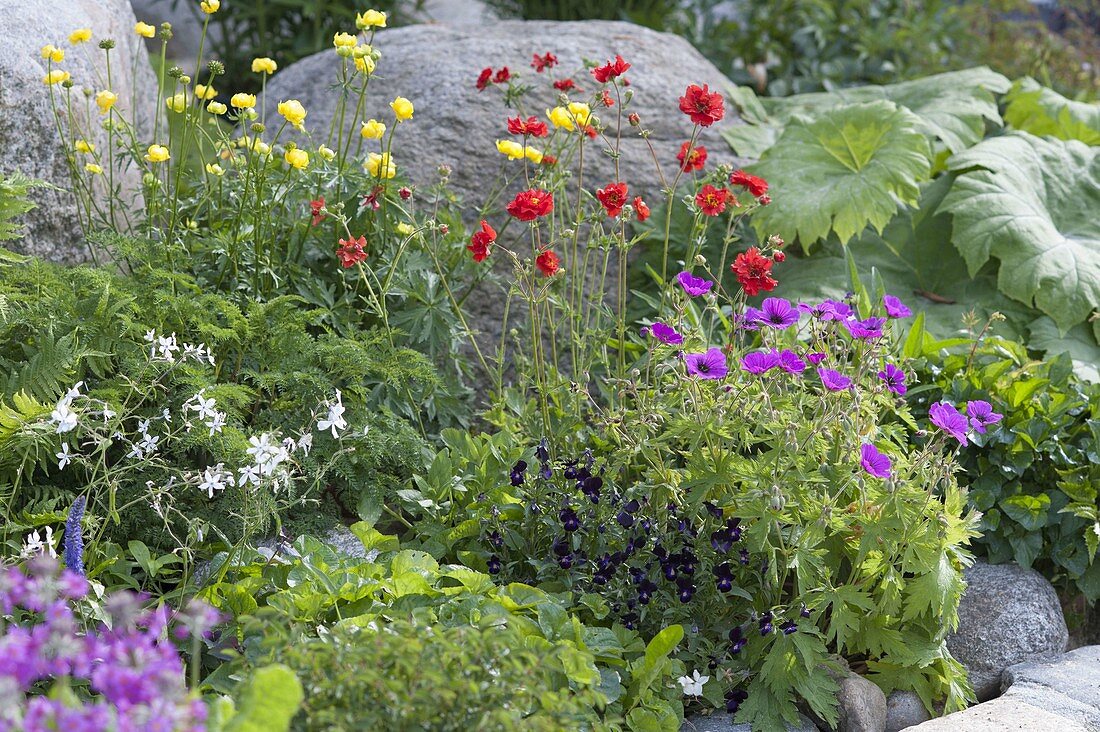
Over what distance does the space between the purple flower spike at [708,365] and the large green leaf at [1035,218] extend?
184 cm

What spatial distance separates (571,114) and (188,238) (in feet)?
3.94

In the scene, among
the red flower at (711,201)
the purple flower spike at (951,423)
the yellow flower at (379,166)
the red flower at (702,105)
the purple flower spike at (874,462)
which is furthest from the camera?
the yellow flower at (379,166)

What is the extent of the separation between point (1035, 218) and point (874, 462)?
7.01 ft

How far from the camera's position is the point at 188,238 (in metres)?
3.16

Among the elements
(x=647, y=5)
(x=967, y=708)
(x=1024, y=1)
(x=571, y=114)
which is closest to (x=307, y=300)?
(x=571, y=114)

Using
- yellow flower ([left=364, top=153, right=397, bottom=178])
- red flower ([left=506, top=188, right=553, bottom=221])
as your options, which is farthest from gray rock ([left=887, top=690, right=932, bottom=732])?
yellow flower ([left=364, top=153, right=397, bottom=178])

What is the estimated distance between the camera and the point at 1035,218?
3.91m

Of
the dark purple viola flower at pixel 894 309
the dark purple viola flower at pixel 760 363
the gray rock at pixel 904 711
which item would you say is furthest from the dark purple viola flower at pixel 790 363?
the gray rock at pixel 904 711

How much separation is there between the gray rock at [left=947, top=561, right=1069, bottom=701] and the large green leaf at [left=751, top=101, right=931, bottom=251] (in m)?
1.39

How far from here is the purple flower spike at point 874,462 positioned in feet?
7.31

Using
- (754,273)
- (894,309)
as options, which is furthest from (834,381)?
(894,309)

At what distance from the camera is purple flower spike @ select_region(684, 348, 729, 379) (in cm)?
239

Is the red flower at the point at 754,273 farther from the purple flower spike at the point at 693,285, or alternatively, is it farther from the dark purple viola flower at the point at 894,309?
the dark purple viola flower at the point at 894,309

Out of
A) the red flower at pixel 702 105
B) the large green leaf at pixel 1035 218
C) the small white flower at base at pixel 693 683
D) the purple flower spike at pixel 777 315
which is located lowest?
the small white flower at base at pixel 693 683
